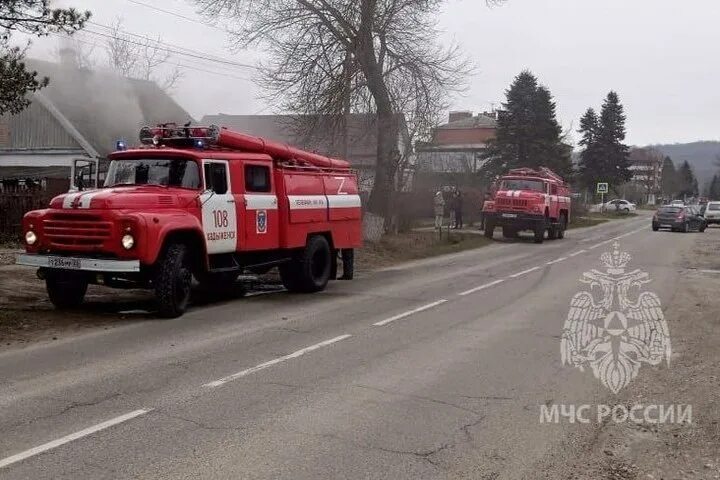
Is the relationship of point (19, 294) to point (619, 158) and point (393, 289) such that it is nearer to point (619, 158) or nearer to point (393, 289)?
point (393, 289)

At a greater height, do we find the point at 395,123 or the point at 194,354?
the point at 395,123

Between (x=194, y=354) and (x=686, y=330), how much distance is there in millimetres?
6349

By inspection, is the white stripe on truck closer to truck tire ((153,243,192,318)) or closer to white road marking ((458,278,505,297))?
truck tire ((153,243,192,318))

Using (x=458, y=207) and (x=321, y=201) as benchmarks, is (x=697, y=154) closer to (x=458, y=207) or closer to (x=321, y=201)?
(x=458, y=207)

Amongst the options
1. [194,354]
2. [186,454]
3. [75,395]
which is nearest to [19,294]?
[194,354]

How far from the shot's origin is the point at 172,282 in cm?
972

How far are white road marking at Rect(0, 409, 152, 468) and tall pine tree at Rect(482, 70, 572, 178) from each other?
46.3m

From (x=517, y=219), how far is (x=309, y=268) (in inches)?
654

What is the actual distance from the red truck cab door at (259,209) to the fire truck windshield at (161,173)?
100 centimetres

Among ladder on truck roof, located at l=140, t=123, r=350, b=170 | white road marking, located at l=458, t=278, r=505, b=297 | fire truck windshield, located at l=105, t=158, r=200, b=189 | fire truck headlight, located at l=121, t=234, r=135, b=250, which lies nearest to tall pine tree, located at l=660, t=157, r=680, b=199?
white road marking, located at l=458, t=278, r=505, b=297

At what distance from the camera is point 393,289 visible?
1348 centimetres

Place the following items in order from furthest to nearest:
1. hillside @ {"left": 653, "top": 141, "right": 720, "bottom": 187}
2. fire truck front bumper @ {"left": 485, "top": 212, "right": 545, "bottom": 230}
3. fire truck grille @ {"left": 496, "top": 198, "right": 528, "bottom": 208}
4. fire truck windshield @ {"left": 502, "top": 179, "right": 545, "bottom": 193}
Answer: hillside @ {"left": 653, "top": 141, "right": 720, "bottom": 187} < fire truck windshield @ {"left": 502, "top": 179, "right": 545, "bottom": 193} < fire truck grille @ {"left": 496, "top": 198, "right": 528, "bottom": 208} < fire truck front bumper @ {"left": 485, "top": 212, "right": 545, "bottom": 230}

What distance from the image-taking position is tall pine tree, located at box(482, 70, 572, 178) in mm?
50969

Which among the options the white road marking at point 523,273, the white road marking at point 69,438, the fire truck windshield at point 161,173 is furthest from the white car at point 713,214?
the white road marking at point 69,438
